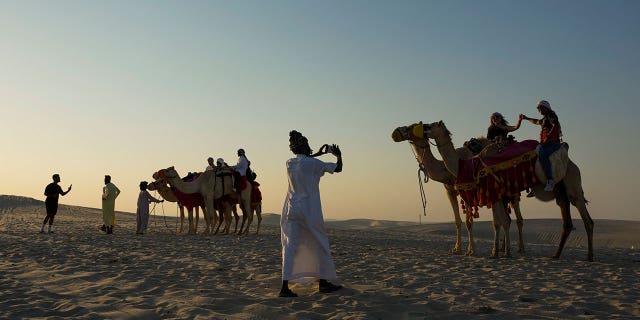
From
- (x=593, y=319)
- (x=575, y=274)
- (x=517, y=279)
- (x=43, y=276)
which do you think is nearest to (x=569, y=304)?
(x=593, y=319)

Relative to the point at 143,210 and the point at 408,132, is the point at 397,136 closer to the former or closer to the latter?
the point at 408,132

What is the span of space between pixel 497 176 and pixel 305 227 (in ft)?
17.2

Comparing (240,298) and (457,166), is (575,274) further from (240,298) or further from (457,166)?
(240,298)

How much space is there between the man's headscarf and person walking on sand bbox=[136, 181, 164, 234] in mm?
12250

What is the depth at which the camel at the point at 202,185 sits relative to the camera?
56.1 feet

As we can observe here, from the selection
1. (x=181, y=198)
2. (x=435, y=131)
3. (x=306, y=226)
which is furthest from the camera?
(x=181, y=198)

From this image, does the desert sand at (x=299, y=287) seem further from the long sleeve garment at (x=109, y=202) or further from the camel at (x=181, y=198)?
the long sleeve garment at (x=109, y=202)

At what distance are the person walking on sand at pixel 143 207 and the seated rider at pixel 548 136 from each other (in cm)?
1274

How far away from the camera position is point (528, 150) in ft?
34.2

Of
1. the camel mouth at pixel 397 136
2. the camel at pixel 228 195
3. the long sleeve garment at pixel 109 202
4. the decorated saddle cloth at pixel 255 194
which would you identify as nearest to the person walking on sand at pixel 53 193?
the long sleeve garment at pixel 109 202

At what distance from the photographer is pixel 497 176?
33.8ft

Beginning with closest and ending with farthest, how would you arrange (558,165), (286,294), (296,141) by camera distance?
(286,294) → (296,141) → (558,165)

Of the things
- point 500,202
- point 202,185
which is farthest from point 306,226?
point 202,185

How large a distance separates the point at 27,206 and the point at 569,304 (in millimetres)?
53733
